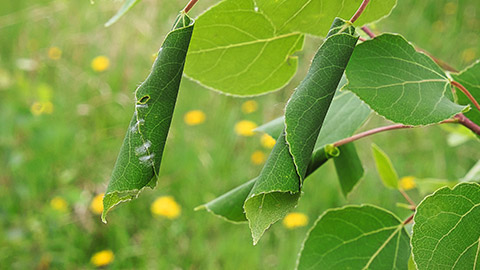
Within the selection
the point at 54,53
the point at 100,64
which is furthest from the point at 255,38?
the point at 54,53

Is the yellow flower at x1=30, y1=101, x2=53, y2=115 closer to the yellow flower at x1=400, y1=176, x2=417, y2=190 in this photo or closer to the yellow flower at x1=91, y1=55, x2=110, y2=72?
the yellow flower at x1=91, y1=55, x2=110, y2=72

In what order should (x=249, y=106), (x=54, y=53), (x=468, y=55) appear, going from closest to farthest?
(x=249, y=106) < (x=54, y=53) < (x=468, y=55)

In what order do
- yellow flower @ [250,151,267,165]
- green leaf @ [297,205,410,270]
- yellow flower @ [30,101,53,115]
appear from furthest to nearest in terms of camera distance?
yellow flower @ [250,151,267,165]
yellow flower @ [30,101,53,115]
green leaf @ [297,205,410,270]

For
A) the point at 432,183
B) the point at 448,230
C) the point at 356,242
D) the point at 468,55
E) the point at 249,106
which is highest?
the point at 448,230

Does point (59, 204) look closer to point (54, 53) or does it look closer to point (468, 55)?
point (54, 53)

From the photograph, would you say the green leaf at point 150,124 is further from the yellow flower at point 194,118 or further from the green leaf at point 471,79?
the yellow flower at point 194,118

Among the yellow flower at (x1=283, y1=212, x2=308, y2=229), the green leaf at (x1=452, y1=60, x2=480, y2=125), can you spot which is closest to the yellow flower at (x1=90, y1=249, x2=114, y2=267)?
the yellow flower at (x1=283, y1=212, x2=308, y2=229)
